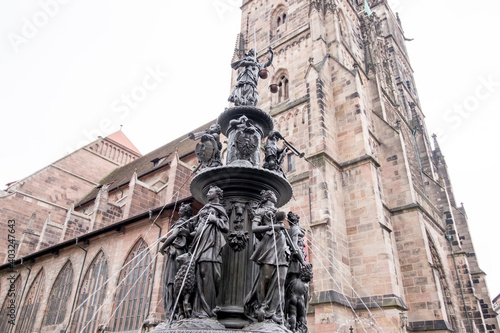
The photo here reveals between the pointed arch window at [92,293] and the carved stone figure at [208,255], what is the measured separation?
11.7 m

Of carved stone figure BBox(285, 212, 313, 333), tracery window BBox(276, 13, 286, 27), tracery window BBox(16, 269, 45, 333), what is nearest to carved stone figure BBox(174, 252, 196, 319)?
carved stone figure BBox(285, 212, 313, 333)

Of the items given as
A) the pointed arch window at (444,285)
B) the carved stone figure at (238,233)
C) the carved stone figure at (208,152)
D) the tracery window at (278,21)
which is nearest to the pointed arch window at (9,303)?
the carved stone figure at (208,152)

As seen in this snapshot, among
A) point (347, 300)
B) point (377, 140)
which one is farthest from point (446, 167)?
point (347, 300)

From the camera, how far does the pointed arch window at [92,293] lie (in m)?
14.0

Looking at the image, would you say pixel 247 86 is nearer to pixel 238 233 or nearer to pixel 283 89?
pixel 238 233

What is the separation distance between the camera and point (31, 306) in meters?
17.4

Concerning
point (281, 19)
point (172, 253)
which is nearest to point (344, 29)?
point (281, 19)

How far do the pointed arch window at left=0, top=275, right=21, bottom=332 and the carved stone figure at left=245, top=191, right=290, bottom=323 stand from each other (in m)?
18.8

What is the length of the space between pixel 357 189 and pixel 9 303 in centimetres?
1807

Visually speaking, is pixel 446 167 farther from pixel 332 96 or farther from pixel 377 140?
pixel 332 96

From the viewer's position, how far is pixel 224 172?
459 centimetres

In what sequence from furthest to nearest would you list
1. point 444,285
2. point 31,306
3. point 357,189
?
1. point 31,306
2. point 444,285
3. point 357,189

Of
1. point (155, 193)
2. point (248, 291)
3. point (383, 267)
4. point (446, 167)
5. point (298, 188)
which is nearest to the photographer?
point (248, 291)

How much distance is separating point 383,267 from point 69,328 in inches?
472
